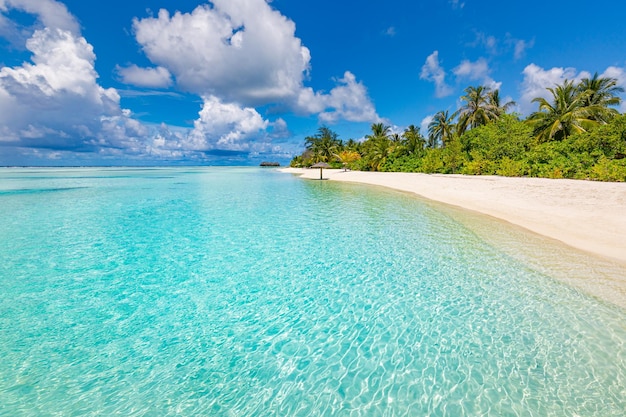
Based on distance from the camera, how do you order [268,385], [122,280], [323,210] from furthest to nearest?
1. [323,210]
2. [122,280]
3. [268,385]

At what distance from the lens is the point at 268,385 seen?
3.23 m

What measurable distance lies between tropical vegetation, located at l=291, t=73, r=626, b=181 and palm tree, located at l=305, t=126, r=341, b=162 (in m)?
12.9

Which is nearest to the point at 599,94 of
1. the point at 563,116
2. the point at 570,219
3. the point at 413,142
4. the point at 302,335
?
the point at 563,116

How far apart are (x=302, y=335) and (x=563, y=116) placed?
3227 cm

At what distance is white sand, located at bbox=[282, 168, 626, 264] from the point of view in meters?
7.93

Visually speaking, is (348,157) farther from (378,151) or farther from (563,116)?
(563,116)

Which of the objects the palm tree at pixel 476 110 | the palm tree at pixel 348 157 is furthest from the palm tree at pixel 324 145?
the palm tree at pixel 476 110

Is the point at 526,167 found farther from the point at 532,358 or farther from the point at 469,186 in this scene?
the point at 532,358

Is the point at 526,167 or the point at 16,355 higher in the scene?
the point at 526,167

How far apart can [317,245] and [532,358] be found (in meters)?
5.70

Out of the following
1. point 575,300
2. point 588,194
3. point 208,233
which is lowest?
point 208,233

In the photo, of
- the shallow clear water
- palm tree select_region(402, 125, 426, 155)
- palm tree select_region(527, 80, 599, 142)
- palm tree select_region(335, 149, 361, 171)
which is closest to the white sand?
the shallow clear water

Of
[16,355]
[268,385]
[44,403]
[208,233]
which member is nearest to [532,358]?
[268,385]

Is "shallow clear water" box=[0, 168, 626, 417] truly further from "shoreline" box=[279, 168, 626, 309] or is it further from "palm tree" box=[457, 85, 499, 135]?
"palm tree" box=[457, 85, 499, 135]
